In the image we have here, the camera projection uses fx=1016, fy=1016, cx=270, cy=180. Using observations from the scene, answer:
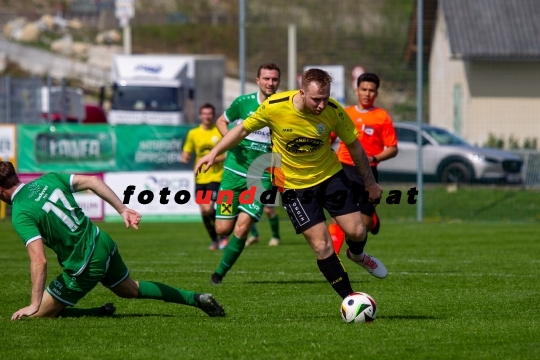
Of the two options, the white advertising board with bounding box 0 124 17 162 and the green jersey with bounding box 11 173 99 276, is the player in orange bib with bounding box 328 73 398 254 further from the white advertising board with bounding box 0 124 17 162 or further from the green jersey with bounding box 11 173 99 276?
the white advertising board with bounding box 0 124 17 162

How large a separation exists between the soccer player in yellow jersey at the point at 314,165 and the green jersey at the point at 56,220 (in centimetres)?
111

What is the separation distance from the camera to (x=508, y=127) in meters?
22.4

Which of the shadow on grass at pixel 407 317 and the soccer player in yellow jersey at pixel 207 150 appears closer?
the shadow on grass at pixel 407 317

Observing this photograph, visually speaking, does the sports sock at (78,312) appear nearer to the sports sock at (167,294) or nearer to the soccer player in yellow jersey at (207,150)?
the sports sock at (167,294)

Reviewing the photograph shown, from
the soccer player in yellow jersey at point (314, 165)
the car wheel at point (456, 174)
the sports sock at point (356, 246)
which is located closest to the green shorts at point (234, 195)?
the sports sock at point (356, 246)

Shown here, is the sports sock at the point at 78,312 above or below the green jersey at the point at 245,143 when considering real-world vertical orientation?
below

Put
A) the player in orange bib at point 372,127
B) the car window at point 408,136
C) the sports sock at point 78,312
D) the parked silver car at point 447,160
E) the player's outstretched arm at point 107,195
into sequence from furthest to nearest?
1. the car window at point 408,136
2. the parked silver car at point 447,160
3. the player in orange bib at point 372,127
4. the sports sock at point 78,312
5. the player's outstretched arm at point 107,195

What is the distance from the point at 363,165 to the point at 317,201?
52 cm

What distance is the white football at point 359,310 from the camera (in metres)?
7.96

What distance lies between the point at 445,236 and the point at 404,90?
5.67 m

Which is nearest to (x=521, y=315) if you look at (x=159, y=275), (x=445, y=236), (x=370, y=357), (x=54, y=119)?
(x=370, y=357)

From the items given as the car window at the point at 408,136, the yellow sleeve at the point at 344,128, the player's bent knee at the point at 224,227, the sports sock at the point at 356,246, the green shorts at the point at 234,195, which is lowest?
the player's bent knee at the point at 224,227

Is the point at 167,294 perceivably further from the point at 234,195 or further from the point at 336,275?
the point at 234,195

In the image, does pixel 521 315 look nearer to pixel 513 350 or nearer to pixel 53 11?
pixel 513 350
